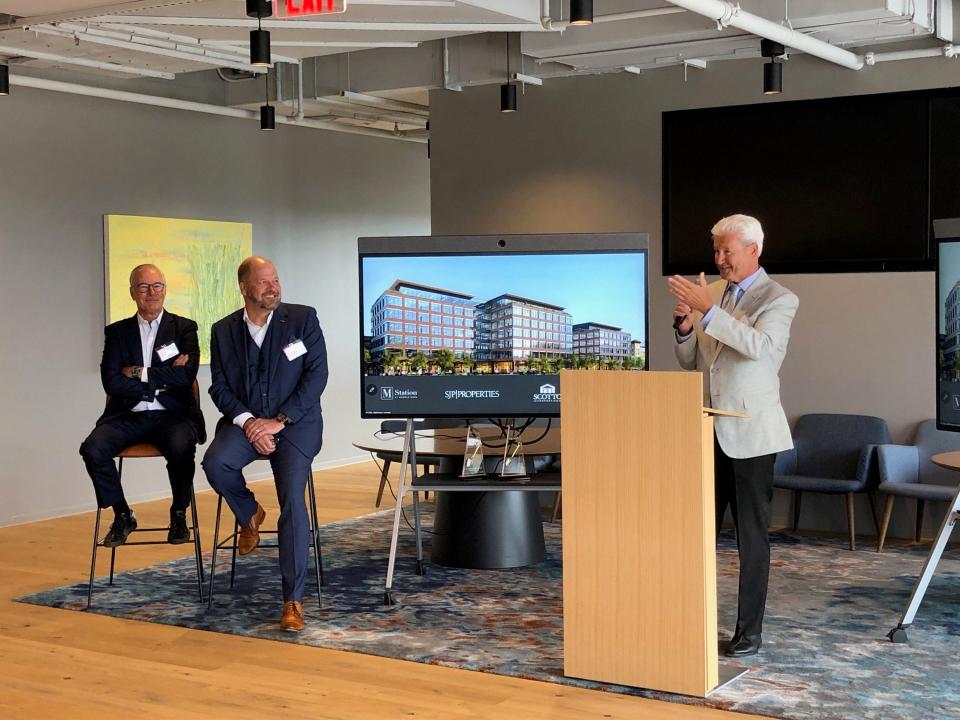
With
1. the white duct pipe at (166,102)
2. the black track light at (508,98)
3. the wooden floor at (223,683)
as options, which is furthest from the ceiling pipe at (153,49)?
the wooden floor at (223,683)

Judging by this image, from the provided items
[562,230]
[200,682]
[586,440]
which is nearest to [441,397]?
[586,440]

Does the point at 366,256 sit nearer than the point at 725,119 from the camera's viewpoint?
Yes

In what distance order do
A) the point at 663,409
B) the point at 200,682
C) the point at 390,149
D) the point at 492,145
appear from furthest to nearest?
1. the point at 390,149
2. the point at 492,145
3. the point at 200,682
4. the point at 663,409

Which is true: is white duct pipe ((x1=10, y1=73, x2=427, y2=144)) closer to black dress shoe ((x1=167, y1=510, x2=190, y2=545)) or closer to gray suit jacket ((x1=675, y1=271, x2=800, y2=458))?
black dress shoe ((x1=167, y1=510, x2=190, y2=545))

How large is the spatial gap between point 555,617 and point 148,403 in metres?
2.41

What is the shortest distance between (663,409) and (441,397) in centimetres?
157

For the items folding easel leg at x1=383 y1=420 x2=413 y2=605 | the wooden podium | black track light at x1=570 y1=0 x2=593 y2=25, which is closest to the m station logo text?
folding easel leg at x1=383 y1=420 x2=413 y2=605

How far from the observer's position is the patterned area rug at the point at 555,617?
15.5 feet

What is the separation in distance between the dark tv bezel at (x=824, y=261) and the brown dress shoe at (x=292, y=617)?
4129mm

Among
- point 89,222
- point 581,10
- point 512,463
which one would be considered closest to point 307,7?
point 581,10

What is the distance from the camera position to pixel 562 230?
9195 millimetres

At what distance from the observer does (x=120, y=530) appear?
20.9ft

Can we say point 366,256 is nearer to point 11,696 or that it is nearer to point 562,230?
point 11,696

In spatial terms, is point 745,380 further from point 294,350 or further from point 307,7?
point 307,7
